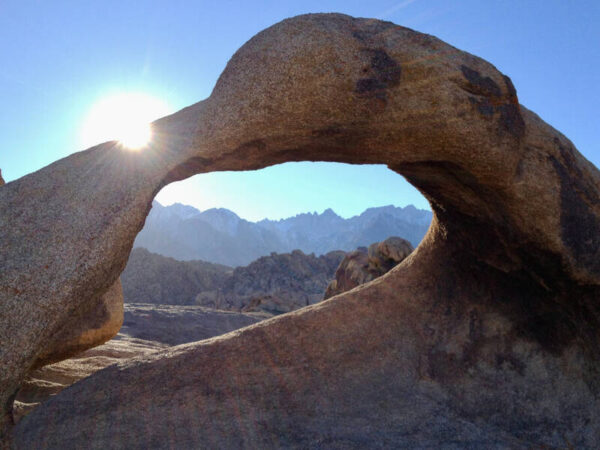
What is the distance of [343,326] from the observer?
4543 mm

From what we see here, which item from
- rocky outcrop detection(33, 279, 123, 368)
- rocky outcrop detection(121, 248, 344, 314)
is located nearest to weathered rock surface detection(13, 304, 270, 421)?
rocky outcrop detection(33, 279, 123, 368)

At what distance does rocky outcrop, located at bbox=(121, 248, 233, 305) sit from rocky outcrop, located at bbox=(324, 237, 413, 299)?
20.5m

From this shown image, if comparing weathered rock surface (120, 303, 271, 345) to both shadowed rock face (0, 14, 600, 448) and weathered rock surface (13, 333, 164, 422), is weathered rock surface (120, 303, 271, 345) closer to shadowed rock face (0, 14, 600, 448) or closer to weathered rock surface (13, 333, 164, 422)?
weathered rock surface (13, 333, 164, 422)

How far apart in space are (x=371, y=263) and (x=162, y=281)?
83.5ft

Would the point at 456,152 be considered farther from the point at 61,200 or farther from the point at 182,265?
the point at 182,265

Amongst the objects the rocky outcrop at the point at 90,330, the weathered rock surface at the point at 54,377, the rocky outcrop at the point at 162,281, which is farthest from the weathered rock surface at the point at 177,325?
the rocky outcrop at the point at 162,281

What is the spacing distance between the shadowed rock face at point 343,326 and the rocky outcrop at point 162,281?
28649mm

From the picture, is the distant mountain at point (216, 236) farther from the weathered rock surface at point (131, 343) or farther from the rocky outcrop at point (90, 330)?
the rocky outcrop at point (90, 330)

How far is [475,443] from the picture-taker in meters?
3.14

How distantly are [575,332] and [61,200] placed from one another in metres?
5.00

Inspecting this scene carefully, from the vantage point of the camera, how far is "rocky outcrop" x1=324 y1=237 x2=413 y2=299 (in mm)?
10692

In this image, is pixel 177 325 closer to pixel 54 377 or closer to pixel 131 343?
pixel 131 343

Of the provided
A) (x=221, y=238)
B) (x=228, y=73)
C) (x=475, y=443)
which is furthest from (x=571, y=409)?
(x=221, y=238)

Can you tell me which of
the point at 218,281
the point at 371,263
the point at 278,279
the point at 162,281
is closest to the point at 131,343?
the point at 371,263
